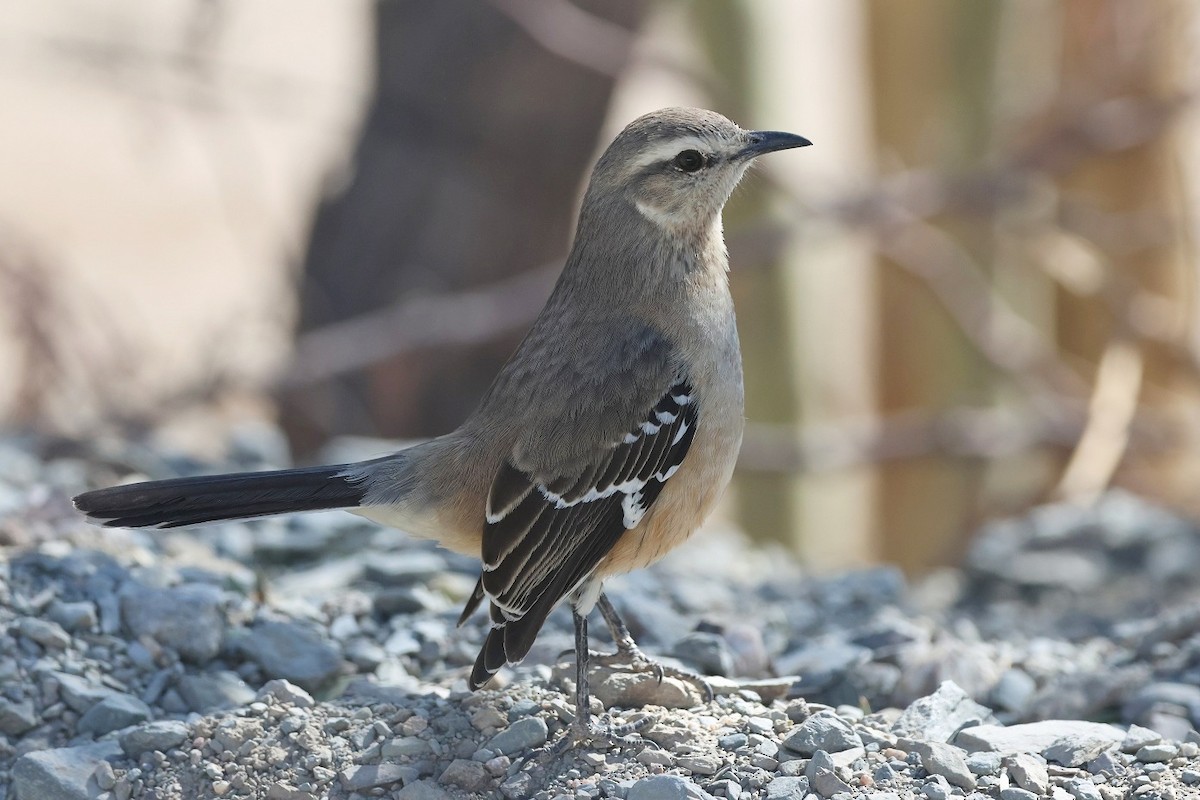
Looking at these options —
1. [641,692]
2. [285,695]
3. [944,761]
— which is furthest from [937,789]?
[285,695]

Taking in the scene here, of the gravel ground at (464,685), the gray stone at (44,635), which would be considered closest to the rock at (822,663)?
the gravel ground at (464,685)

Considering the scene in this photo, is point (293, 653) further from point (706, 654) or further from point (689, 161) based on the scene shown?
point (689, 161)

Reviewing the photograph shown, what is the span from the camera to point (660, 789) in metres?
3.71

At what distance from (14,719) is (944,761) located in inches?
107

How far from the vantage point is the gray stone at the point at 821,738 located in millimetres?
3969

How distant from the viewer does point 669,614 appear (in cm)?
546

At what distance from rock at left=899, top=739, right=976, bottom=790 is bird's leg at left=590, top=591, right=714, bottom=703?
2.28 feet

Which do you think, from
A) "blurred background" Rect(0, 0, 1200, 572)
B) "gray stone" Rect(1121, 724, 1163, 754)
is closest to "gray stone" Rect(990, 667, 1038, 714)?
"gray stone" Rect(1121, 724, 1163, 754)

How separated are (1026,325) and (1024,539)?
2667 millimetres

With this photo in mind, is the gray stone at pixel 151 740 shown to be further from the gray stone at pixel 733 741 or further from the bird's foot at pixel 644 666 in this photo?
the gray stone at pixel 733 741

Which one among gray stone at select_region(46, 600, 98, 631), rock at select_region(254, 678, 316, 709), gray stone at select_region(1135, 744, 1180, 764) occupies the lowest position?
gray stone at select_region(46, 600, 98, 631)

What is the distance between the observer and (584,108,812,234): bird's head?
467 cm

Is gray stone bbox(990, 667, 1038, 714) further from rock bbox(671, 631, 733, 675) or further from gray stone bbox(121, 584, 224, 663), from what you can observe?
gray stone bbox(121, 584, 224, 663)

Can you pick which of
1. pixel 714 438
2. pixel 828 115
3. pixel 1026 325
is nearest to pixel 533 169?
pixel 1026 325
